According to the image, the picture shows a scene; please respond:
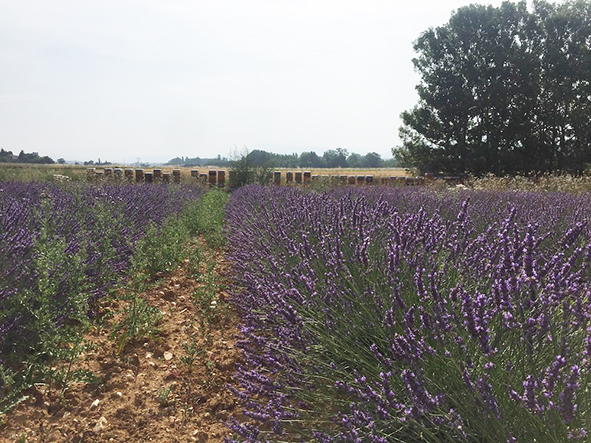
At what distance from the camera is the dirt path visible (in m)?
2.08

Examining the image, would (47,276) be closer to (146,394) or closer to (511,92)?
(146,394)

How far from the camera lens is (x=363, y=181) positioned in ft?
53.0

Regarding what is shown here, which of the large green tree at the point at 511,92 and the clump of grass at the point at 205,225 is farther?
the large green tree at the point at 511,92

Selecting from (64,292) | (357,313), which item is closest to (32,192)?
(64,292)

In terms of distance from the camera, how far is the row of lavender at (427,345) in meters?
1.30

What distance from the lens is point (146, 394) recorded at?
2422 millimetres

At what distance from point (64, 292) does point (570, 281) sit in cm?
277

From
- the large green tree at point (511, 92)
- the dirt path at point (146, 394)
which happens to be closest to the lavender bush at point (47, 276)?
the dirt path at point (146, 394)

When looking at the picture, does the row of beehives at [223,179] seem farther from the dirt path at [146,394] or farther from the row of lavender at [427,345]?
the row of lavender at [427,345]

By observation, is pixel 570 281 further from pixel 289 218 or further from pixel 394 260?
pixel 289 218

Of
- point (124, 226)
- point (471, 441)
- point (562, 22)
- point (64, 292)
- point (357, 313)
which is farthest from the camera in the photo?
point (562, 22)

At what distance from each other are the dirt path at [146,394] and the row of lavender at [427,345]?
0.30m

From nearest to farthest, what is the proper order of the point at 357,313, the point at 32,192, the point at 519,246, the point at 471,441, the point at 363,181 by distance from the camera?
the point at 471,441 < the point at 519,246 < the point at 357,313 < the point at 32,192 < the point at 363,181

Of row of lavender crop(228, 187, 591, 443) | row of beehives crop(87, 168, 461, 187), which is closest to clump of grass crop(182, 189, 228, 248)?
row of lavender crop(228, 187, 591, 443)
